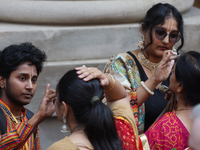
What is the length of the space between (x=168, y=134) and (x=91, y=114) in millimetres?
663

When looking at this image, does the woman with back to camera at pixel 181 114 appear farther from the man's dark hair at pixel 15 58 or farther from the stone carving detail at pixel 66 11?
the stone carving detail at pixel 66 11

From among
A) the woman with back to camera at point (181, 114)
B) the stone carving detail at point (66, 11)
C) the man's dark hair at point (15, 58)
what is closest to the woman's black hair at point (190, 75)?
the woman with back to camera at point (181, 114)

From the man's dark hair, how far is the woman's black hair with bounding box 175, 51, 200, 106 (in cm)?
116

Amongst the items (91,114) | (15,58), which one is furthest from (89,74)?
(15,58)

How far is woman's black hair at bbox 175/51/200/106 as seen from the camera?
1886 mm

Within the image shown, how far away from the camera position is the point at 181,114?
77.5 inches

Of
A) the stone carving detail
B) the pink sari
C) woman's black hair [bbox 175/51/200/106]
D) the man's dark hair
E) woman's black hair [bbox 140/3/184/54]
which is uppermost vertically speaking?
the stone carving detail

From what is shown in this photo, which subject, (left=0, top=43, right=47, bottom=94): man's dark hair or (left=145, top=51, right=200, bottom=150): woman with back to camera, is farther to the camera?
(left=0, top=43, right=47, bottom=94): man's dark hair

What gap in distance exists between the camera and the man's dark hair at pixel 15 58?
217 cm

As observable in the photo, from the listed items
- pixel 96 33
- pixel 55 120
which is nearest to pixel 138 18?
pixel 96 33

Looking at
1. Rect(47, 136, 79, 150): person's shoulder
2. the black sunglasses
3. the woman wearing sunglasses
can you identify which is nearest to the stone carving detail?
the woman wearing sunglasses

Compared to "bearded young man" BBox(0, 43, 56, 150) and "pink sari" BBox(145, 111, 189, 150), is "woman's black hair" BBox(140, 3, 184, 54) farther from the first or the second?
"bearded young man" BBox(0, 43, 56, 150)

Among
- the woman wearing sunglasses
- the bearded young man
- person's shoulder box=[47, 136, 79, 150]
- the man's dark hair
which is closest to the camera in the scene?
person's shoulder box=[47, 136, 79, 150]

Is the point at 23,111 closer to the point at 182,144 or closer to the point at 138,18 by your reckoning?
the point at 182,144
